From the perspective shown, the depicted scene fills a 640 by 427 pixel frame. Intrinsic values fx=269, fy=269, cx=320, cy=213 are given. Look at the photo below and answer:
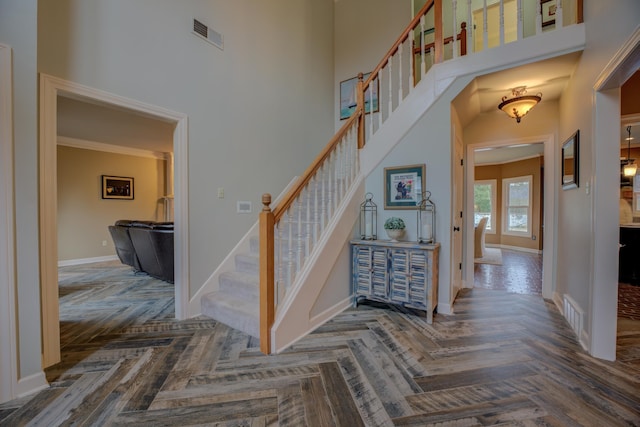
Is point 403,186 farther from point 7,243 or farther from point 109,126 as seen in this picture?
point 109,126

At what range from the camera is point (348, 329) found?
249cm

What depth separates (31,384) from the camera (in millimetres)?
1637

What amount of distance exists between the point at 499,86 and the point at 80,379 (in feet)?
14.7

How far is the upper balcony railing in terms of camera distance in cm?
209

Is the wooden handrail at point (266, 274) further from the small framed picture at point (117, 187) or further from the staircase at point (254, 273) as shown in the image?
the small framed picture at point (117, 187)

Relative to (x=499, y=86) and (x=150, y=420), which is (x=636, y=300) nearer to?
(x=499, y=86)

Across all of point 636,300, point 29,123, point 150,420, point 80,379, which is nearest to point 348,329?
point 150,420

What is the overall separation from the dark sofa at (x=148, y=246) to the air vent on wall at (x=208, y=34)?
235 centimetres

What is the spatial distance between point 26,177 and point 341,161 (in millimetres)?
2477

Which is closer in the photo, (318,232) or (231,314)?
(231,314)

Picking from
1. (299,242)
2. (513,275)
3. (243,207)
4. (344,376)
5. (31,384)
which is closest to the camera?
(31,384)

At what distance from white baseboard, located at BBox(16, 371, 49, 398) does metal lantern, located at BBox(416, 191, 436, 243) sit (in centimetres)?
310

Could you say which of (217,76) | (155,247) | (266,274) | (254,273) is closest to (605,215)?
(266,274)

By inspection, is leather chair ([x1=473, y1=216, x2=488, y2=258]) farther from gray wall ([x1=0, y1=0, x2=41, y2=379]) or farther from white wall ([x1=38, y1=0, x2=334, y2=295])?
gray wall ([x1=0, y1=0, x2=41, y2=379])
